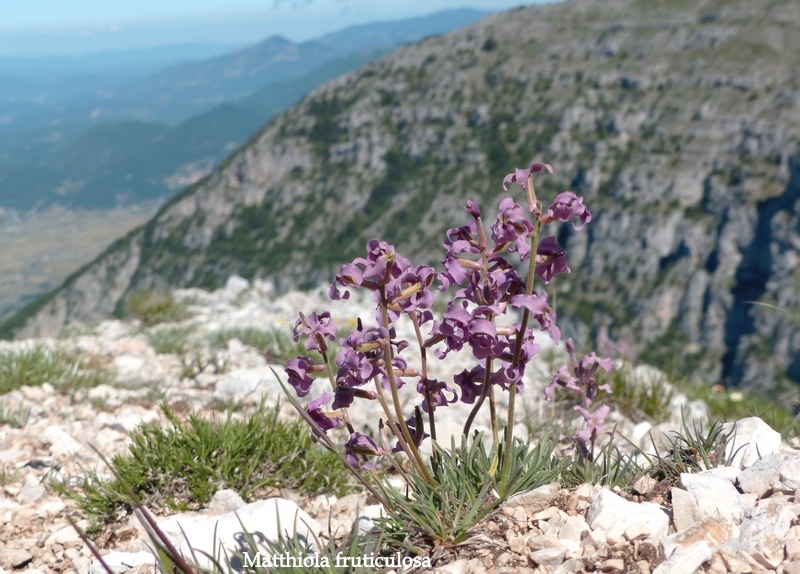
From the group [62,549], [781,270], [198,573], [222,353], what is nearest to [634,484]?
[198,573]

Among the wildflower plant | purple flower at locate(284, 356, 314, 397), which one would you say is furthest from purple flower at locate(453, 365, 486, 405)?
purple flower at locate(284, 356, 314, 397)

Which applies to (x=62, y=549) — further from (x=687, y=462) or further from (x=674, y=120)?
(x=674, y=120)

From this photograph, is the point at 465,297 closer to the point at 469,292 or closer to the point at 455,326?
the point at 469,292

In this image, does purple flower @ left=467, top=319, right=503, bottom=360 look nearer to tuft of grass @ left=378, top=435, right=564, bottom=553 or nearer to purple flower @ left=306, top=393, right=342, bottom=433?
tuft of grass @ left=378, top=435, right=564, bottom=553

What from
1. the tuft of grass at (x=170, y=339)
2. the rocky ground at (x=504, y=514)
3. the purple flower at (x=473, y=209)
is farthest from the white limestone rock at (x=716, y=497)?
the tuft of grass at (x=170, y=339)

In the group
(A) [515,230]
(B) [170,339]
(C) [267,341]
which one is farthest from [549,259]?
(B) [170,339]

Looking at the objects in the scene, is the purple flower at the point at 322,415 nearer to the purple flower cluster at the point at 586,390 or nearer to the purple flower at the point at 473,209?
the purple flower at the point at 473,209
